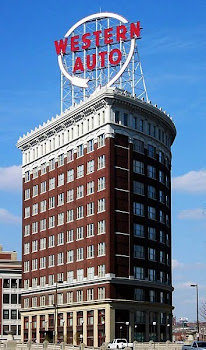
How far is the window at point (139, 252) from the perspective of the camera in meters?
118

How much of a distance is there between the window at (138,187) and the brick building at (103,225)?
17 cm

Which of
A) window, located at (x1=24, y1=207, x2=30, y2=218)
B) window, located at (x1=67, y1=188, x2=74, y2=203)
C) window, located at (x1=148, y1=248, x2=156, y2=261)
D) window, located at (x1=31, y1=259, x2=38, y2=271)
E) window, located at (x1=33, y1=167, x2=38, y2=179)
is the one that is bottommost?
window, located at (x1=31, y1=259, x2=38, y2=271)

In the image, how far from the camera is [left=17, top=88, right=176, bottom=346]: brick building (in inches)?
4513

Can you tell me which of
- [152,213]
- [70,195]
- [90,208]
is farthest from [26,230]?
[152,213]

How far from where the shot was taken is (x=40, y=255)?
137 metres

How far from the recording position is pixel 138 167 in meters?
121

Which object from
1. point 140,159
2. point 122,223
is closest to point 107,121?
point 140,159

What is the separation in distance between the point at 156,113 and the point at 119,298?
34.0 meters

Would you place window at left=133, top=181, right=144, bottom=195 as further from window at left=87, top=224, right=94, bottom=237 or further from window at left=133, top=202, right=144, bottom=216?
window at left=87, top=224, right=94, bottom=237

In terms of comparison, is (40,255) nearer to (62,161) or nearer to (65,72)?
(62,161)

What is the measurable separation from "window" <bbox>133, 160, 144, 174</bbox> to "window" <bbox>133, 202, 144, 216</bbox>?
5.52 metres

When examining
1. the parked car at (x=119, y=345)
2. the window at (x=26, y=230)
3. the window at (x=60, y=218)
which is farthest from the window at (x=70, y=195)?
the parked car at (x=119, y=345)

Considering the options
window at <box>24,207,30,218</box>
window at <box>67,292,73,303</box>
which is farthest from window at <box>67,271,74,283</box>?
window at <box>24,207,30,218</box>

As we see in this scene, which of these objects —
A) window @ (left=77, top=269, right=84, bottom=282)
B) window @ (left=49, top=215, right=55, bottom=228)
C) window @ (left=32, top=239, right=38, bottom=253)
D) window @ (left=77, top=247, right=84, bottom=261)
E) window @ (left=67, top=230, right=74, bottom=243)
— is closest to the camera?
window @ (left=77, top=269, right=84, bottom=282)
